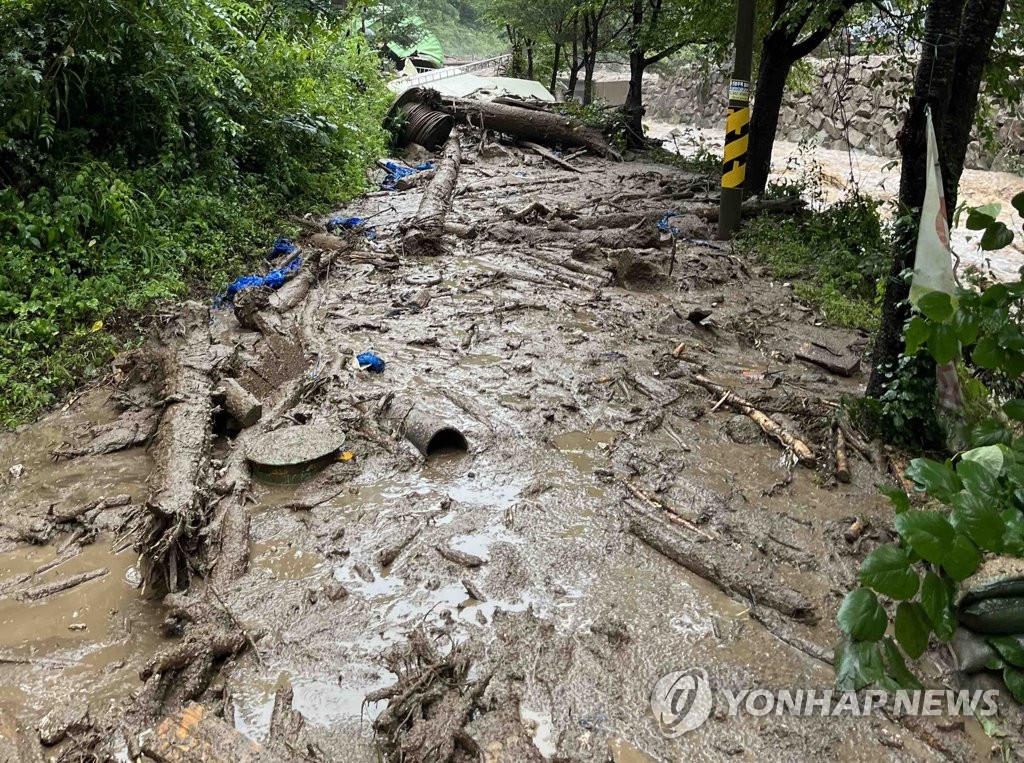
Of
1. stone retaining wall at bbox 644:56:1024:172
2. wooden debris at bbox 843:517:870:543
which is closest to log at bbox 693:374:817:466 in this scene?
wooden debris at bbox 843:517:870:543

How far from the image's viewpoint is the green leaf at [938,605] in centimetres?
137

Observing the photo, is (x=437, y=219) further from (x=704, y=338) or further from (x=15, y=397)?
(x=15, y=397)

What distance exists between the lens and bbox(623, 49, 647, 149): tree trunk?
16745mm

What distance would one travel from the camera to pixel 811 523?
138 inches

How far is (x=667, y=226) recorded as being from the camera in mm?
9211

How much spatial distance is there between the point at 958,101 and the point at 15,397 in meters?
6.23

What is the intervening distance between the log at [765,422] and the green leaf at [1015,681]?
5.40ft

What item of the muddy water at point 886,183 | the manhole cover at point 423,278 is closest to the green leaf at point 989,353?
the manhole cover at point 423,278

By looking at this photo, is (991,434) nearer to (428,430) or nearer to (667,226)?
(428,430)

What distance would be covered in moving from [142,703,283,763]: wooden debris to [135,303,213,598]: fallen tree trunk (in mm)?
887

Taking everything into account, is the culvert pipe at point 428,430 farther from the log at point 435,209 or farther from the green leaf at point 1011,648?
the log at point 435,209

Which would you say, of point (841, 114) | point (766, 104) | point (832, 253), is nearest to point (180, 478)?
point (832, 253)

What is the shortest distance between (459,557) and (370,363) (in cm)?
244
